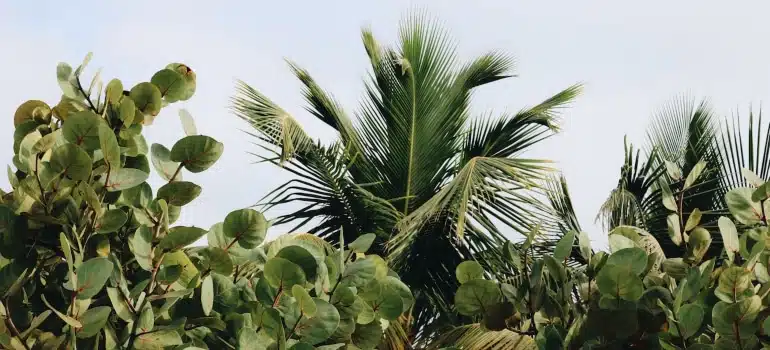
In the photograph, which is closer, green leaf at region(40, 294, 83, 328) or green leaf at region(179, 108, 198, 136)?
green leaf at region(40, 294, 83, 328)

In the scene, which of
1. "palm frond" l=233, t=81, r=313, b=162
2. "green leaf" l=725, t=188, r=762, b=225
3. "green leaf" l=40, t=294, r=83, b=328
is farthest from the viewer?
"palm frond" l=233, t=81, r=313, b=162

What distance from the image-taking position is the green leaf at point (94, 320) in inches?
55.0

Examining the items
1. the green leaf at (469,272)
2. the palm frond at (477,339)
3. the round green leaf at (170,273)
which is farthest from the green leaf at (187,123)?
the palm frond at (477,339)

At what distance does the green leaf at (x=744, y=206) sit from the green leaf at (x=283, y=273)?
77 centimetres

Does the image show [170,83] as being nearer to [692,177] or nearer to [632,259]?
[632,259]

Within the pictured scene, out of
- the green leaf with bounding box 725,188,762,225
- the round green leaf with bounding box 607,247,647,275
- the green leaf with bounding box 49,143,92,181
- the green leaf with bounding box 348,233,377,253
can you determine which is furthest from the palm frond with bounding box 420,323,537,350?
the green leaf with bounding box 49,143,92,181

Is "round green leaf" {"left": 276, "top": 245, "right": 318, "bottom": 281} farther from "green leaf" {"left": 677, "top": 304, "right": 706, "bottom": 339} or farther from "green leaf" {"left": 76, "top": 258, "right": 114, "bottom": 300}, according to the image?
"green leaf" {"left": 677, "top": 304, "right": 706, "bottom": 339}

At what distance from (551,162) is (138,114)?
625 centimetres

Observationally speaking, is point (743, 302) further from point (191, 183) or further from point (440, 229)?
point (440, 229)

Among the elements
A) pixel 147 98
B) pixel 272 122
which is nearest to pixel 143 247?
pixel 147 98

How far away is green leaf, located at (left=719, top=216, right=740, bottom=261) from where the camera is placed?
176 cm

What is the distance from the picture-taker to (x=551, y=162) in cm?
764

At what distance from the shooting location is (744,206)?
181cm

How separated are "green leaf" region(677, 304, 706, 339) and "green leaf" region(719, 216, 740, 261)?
0.27m
